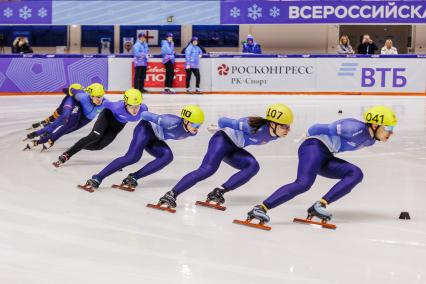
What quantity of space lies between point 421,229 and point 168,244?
5.97 feet

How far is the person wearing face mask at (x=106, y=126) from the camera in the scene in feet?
22.9

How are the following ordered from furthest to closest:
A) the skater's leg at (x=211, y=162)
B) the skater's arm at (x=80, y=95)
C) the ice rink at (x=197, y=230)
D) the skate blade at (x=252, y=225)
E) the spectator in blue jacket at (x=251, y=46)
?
the spectator in blue jacket at (x=251, y=46), the skater's arm at (x=80, y=95), the skater's leg at (x=211, y=162), the skate blade at (x=252, y=225), the ice rink at (x=197, y=230)

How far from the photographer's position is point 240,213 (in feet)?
17.1

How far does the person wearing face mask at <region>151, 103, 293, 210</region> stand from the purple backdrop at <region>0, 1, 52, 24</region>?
630 inches

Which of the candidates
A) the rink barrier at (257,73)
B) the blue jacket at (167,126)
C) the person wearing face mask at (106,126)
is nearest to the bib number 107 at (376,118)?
the blue jacket at (167,126)

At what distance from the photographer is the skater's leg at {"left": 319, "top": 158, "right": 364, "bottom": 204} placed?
4.86 meters

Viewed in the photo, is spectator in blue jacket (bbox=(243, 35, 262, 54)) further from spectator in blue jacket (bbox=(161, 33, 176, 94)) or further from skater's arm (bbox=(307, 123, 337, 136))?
skater's arm (bbox=(307, 123, 337, 136))

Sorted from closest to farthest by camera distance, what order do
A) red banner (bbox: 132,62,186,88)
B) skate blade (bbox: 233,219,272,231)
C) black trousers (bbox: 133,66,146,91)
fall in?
skate blade (bbox: 233,219,272,231) < black trousers (bbox: 133,66,146,91) < red banner (bbox: 132,62,186,88)

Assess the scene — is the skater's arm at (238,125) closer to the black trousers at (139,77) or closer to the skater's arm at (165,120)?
the skater's arm at (165,120)

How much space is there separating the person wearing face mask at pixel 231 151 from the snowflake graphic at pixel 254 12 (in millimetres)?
14814

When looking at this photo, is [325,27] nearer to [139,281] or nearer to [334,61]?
[334,61]

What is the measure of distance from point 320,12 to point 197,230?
1596cm

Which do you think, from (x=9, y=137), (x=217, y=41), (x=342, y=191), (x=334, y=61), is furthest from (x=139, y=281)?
(x=217, y=41)

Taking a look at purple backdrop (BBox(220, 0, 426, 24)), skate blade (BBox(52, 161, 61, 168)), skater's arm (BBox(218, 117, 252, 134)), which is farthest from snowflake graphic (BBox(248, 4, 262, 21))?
skater's arm (BBox(218, 117, 252, 134))
